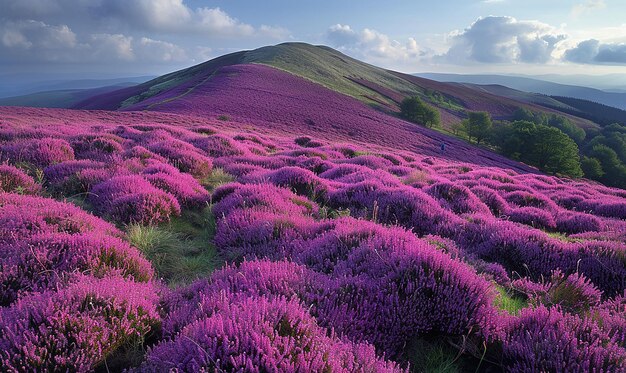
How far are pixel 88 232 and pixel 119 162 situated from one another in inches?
184

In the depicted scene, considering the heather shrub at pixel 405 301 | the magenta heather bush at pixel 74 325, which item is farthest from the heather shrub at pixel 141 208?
the heather shrub at pixel 405 301

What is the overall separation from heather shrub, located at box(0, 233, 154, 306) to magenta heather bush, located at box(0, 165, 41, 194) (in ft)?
10.3

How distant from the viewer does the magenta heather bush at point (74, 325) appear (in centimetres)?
237

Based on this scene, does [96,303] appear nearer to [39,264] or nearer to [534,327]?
[39,264]

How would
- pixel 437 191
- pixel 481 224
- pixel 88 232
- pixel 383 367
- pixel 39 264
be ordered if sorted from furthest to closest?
pixel 437 191, pixel 481 224, pixel 88 232, pixel 39 264, pixel 383 367

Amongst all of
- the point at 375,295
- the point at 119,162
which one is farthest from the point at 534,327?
the point at 119,162

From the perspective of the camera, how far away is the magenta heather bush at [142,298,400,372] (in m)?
2.17

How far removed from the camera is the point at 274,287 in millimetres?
3303

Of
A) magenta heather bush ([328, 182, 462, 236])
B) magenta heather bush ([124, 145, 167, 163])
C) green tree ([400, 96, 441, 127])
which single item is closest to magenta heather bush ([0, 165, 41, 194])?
magenta heather bush ([124, 145, 167, 163])

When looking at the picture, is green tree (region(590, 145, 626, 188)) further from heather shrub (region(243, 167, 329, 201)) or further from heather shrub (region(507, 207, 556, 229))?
heather shrub (region(243, 167, 329, 201))

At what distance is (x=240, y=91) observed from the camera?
50156 millimetres

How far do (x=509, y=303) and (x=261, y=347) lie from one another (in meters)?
3.02

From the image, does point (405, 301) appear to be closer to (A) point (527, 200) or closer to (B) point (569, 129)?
(A) point (527, 200)

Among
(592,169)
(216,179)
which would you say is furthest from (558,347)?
(592,169)
